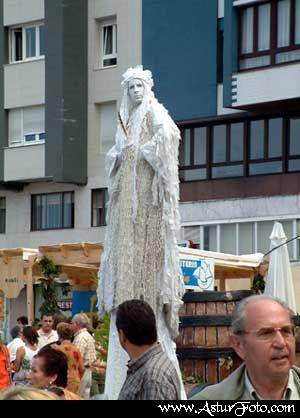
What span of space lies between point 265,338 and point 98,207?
3921cm

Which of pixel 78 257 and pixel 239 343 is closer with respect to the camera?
pixel 239 343

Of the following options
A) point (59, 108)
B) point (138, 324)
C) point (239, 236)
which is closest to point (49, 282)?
point (239, 236)

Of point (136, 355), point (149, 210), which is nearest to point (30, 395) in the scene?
point (136, 355)

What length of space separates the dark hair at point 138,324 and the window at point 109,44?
123 feet

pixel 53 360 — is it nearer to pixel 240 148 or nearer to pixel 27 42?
pixel 240 148

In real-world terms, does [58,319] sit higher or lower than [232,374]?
lower

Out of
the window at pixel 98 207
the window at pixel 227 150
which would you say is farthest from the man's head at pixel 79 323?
the window at pixel 98 207

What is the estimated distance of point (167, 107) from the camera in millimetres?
41625

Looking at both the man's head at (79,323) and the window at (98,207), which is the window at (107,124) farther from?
the man's head at (79,323)

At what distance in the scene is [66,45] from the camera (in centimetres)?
4425

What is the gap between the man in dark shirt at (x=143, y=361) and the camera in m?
6.84

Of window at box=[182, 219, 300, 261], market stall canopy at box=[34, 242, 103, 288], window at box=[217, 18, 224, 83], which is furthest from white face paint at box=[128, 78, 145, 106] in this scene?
window at box=[217, 18, 224, 83]
